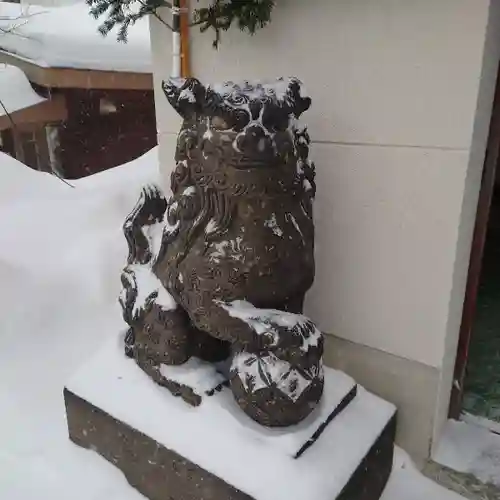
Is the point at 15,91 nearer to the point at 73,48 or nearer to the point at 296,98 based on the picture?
the point at 73,48

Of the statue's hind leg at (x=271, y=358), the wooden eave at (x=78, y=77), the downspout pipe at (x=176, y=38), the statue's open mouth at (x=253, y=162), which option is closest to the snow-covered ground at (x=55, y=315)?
the statue's hind leg at (x=271, y=358)

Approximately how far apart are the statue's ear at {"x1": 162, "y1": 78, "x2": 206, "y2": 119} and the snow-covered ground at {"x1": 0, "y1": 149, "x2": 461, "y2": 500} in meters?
1.02

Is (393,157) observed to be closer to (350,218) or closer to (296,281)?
(350,218)

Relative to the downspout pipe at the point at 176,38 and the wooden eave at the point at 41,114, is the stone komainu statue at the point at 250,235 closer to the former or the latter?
the downspout pipe at the point at 176,38

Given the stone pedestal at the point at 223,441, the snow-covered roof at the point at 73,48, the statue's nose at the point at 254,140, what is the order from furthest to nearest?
the snow-covered roof at the point at 73,48 → the stone pedestal at the point at 223,441 → the statue's nose at the point at 254,140

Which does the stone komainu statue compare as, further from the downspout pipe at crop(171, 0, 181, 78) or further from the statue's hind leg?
the downspout pipe at crop(171, 0, 181, 78)

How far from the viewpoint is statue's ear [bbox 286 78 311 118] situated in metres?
1.20

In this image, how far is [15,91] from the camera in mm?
4406

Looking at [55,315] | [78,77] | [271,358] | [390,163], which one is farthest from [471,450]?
[78,77]

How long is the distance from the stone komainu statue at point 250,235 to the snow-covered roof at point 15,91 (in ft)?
11.6

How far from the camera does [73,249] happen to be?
2686mm

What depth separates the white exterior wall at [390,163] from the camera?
124 cm

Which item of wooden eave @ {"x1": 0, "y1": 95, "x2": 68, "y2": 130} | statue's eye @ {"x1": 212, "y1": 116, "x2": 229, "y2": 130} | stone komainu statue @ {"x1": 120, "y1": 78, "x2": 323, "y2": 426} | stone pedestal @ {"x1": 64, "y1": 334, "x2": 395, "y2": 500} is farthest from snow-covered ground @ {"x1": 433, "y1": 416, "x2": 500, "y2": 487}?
wooden eave @ {"x1": 0, "y1": 95, "x2": 68, "y2": 130}

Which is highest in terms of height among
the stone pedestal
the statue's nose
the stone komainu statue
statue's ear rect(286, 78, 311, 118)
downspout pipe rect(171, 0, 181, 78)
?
downspout pipe rect(171, 0, 181, 78)
